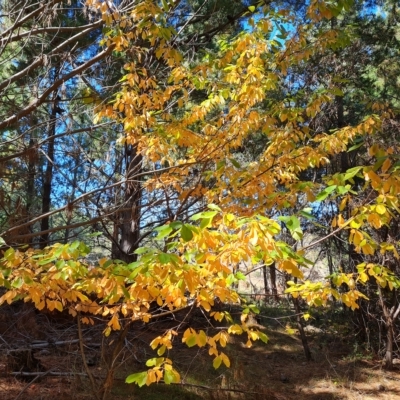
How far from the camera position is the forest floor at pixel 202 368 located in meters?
5.17

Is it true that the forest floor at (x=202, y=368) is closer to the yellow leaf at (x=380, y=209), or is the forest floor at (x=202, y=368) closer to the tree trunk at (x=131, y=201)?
the tree trunk at (x=131, y=201)

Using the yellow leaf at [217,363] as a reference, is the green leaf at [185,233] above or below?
above

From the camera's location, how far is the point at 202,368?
22.7ft

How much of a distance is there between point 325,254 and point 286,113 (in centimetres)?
529

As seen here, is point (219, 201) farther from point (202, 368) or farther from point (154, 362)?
point (202, 368)

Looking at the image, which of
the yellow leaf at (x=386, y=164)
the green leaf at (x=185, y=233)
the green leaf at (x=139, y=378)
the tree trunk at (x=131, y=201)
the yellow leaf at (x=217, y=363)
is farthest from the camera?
the tree trunk at (x=131, y=201)

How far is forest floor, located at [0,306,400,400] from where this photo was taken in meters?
5.17

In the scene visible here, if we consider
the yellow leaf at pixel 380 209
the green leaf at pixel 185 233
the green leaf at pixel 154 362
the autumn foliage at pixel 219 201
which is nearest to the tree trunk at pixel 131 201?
the autumn foliage at pixel 219 201

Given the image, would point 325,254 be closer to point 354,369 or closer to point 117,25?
point 354,369

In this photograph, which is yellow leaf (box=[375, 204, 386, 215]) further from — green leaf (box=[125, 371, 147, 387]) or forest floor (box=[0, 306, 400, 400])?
forest floor (box=[0, 306, 400, 400])

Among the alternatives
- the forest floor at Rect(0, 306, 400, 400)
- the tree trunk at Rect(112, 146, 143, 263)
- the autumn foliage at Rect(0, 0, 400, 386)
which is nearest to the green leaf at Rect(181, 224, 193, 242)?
the autumn foliage at Rect(0, 0, 400, 386)

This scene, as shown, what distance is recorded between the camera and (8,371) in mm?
5426

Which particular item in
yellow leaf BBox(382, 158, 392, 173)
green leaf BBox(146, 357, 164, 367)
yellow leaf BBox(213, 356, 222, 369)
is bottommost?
yellow leaf BBox(213, 356, 222, 369)

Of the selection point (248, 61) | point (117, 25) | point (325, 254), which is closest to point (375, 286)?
point (325, 254)
